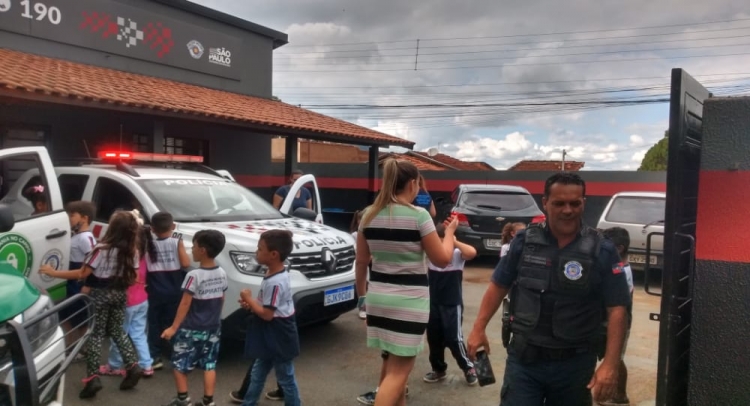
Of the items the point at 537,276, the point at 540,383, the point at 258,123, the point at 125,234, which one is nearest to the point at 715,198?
the point at 537,276

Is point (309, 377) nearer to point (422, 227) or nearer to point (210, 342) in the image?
point (210, 342)

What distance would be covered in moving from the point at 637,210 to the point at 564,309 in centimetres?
788

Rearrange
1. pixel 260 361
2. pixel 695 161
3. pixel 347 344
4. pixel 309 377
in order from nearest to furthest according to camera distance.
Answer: pixel 695 161
pixel 260 361
pixel 309 377
pixel 347 344

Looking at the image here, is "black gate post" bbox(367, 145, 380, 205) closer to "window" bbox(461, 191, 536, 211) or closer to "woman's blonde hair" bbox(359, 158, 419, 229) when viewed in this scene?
"window" bbox(461, 191, 536, 211)

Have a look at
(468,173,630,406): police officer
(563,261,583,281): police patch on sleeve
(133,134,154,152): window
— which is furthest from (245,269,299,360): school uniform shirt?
(133,134,154,152): window

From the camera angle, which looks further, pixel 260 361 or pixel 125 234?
pixel 125 234

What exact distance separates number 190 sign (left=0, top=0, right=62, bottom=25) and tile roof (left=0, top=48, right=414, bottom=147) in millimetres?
710

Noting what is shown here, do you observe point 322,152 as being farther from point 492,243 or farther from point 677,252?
point 677,252

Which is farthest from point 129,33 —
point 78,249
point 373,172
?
point 78,249

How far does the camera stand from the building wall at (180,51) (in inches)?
409

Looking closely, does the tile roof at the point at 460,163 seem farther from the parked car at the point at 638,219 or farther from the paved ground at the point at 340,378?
the paved ground at the point at 340,378

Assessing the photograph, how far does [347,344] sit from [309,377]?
0.95 m

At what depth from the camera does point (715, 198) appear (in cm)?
264

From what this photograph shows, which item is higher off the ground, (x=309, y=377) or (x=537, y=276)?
(x=537, y=276)
